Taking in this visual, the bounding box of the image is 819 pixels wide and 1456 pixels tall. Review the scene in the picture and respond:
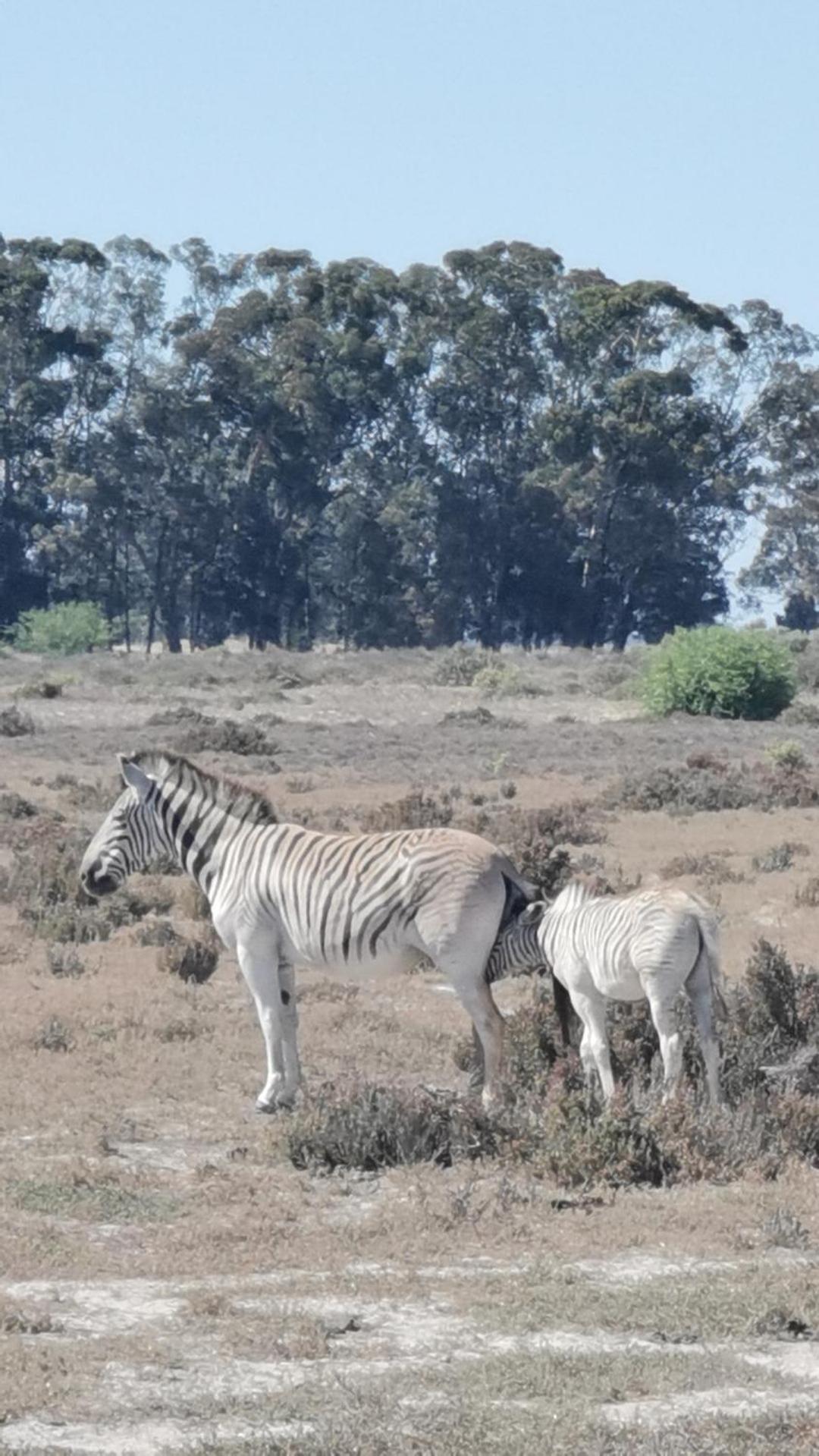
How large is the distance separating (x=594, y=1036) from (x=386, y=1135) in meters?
1.37

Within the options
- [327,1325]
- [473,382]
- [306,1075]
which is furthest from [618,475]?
[327,1325]

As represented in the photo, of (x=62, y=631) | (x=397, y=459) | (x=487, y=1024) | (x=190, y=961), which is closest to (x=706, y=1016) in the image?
(x=487, y=1024)

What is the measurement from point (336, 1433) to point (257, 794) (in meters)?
6.80

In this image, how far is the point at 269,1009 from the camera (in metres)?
13.0

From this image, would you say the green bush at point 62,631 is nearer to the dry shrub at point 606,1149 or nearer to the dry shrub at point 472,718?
the dry shrub at point 472,718

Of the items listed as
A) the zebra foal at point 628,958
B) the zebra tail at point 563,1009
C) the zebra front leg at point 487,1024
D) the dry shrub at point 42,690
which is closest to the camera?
the zebra foal at point 628,958

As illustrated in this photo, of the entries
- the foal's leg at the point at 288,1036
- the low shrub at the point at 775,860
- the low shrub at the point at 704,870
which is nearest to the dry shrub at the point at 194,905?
the low shrub at the point at 704,870

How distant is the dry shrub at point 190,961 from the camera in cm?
1791

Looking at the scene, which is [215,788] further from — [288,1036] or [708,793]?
[708,793]

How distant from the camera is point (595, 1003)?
1254 centimetres

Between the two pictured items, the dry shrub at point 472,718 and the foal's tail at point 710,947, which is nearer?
the foal's tail at point 710,947

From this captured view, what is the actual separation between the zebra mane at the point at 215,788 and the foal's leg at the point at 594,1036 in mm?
2338

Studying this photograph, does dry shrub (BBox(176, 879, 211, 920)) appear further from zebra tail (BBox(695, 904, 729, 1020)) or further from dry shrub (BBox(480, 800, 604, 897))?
zebra tail (BBox(695, 904, 729, 1020))

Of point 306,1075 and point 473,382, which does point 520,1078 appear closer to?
point 306,1075
